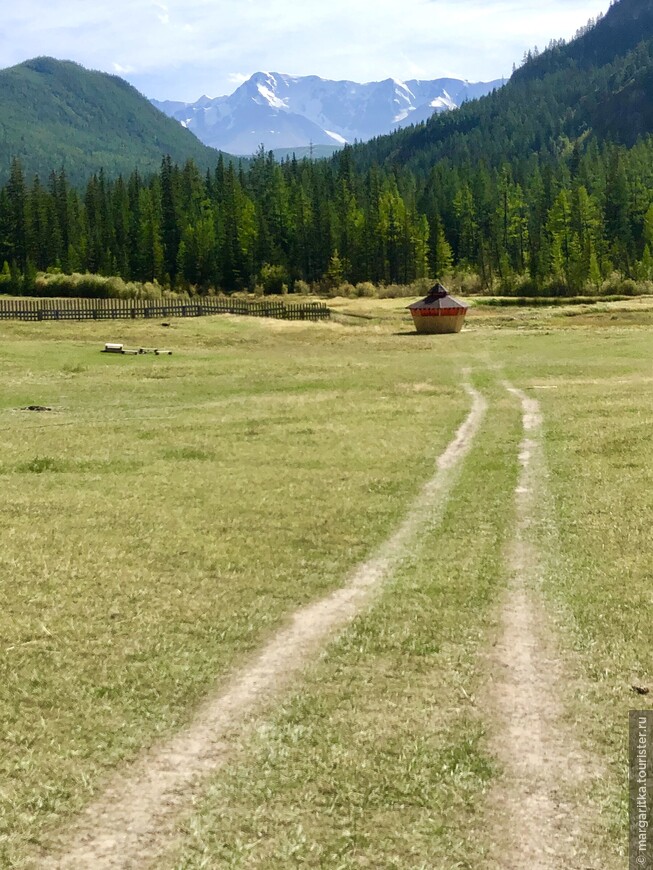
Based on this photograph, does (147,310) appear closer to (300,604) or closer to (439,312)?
(439,312)

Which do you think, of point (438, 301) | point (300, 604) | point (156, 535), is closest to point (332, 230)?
point (438, 301)

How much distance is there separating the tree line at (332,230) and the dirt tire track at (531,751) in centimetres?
12013

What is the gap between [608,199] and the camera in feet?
453

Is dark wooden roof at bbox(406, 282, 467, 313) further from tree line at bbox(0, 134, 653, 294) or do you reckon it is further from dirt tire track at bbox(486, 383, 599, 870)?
dirt tire track at bbox(486, 383, 599, 870)

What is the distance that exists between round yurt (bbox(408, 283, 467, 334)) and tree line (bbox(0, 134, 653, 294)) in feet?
170

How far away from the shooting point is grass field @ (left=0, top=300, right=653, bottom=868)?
7121 mm

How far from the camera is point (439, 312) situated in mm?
76812

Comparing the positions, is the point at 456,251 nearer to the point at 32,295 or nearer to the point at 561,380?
the point at 32,295

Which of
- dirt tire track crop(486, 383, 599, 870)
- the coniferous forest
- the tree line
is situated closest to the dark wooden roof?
the coniferous forest

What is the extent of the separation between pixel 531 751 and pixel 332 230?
479 feet

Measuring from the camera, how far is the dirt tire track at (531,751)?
6.55 m

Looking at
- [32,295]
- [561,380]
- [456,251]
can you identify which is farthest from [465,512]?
[456,251]

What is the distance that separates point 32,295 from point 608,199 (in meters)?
96.3

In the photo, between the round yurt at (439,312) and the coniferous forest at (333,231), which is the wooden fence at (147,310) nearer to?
the round yurt at (439,312)
